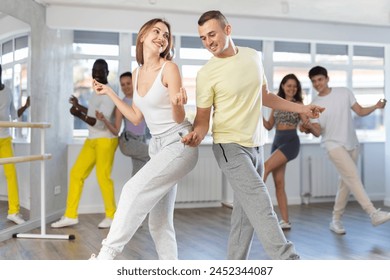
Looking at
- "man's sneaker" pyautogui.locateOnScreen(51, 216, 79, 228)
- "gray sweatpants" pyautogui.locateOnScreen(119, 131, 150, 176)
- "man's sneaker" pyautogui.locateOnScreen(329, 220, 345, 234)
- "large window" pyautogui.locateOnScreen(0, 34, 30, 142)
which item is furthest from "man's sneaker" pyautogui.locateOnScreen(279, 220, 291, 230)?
"large window" pyautogui.locateOnScreen(0, 34, 30, 142)

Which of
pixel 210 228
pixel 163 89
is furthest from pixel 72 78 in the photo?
pixel 163 89

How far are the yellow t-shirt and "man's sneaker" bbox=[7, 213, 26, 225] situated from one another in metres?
2.64

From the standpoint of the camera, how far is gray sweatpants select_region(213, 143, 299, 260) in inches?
96.3

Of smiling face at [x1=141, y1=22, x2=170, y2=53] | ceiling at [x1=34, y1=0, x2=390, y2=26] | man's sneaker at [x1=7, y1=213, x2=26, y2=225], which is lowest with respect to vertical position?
man's sneaker at [x1=7, y1=213, x2=26, y2=225]

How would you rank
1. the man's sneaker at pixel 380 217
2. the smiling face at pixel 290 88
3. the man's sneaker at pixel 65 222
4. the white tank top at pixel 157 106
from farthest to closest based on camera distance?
the man's sneaker at pixel 65 222
the smiling face at pixel 290 88
the man's sneaker at pixel 380 217
the white tank top at pixel 157 106

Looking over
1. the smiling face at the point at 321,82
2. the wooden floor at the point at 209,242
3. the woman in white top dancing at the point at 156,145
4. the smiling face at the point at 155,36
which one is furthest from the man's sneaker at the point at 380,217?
the smiling face at the point at 155,36

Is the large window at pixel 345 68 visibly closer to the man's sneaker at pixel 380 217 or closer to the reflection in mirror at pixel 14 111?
the man's sneaker at pixel 380 217

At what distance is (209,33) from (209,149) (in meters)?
4.12

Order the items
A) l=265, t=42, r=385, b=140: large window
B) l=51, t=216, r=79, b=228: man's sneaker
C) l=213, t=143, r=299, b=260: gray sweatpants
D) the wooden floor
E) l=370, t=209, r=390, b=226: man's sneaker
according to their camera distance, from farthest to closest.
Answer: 1. l=265, t=42, r=385, b=140: large window
2. l=51, t=216, r=79, b=228: man's sneaker
3. l=370, t=209, r=390, b=226: man's sneaker
4. the wooden floor
5. l=213, t=143, r=299, b=260: gray sweatpants

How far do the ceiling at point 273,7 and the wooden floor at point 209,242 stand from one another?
2116 mm

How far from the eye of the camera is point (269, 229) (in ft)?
8.05

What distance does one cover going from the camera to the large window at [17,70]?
452 centimetres

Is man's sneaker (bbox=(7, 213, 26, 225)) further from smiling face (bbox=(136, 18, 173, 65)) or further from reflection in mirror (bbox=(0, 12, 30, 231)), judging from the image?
smiling face (bbox=(136, 18, 173, 65))
